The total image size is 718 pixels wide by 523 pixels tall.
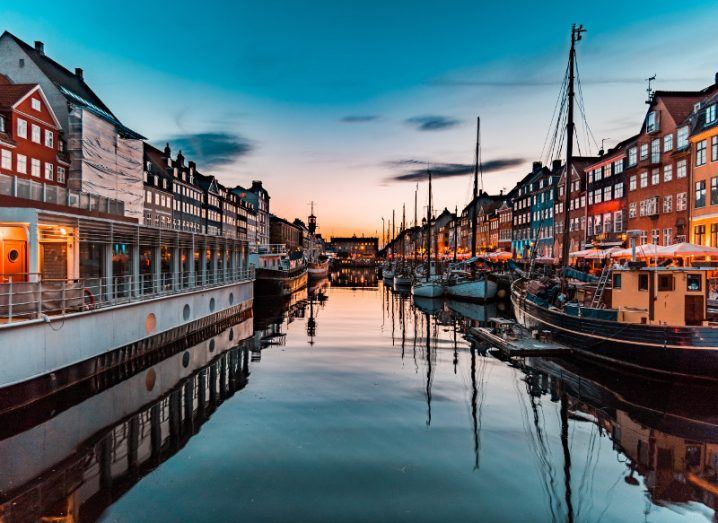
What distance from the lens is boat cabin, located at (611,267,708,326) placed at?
21.5 meters

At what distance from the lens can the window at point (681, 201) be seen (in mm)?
44472

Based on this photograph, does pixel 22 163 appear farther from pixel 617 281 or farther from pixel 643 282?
pixel 643 282

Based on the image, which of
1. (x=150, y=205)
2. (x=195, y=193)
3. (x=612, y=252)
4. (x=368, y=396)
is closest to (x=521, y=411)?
(x=368, y=396)

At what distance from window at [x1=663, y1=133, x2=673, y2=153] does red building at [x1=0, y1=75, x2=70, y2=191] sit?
184 feet

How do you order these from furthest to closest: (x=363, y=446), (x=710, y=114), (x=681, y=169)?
(x=681, y=169)
(x=710, y=114)
(x=363, y=446)

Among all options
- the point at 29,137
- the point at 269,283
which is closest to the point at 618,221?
the point at 269,283

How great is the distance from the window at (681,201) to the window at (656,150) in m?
5.37

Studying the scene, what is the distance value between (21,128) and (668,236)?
195ft

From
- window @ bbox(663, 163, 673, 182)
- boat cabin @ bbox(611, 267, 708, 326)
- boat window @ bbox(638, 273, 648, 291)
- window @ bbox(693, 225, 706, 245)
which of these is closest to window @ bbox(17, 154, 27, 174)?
boat cabin @ bbox(611, 267, 708, 326)

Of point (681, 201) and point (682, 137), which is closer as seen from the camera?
point (682, 137)

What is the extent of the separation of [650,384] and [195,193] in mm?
82418

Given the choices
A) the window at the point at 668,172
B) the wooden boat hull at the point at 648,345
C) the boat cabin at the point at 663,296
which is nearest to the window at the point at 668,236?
the window at the point at 668,172

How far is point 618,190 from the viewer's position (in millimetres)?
59906

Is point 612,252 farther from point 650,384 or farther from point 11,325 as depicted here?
point 11,325
